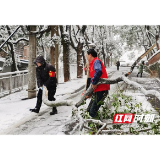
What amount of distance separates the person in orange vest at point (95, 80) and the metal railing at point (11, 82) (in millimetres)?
4342

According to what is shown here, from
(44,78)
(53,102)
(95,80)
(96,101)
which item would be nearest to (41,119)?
(53,102)

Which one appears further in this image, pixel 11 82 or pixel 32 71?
pixel 11 82

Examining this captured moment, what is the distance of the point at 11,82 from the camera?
28.1ft

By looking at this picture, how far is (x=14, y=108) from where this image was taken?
18.0 feet

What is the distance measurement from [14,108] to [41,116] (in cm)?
106

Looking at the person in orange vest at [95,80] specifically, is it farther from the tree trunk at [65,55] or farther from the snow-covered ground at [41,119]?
the tree trunk at [65,55]

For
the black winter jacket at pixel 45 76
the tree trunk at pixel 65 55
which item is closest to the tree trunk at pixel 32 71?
the black winter jacket at pixel 45 76

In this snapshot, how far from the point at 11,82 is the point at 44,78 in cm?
418

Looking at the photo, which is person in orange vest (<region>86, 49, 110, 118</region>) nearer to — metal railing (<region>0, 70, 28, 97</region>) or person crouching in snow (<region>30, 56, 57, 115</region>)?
person crouching in snow (<region>30, 56, 57, 115</region>)

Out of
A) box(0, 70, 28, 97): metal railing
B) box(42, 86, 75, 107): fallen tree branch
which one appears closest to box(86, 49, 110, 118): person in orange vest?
box(42, 86, 75, 107): fallen tree branch

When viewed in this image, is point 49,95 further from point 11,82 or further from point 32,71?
point 11,82

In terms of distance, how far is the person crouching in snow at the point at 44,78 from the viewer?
4.80m
